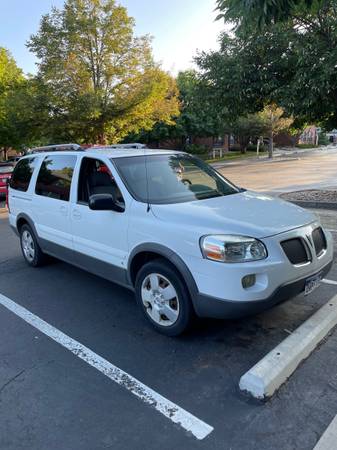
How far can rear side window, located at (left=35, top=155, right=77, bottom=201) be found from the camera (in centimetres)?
503

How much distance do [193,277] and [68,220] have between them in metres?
2.16

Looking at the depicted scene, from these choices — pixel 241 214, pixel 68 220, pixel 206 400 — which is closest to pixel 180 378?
pixel 206 400

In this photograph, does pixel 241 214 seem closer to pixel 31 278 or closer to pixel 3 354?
pixel 3 354

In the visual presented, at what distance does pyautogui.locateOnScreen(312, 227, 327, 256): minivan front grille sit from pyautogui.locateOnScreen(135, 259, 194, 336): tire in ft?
4.35

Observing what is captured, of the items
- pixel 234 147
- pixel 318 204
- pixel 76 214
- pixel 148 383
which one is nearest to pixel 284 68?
pixel 318 204

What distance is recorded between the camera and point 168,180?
439cm

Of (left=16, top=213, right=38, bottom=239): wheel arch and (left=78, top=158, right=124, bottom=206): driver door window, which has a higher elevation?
(left=78, top=158, right=124, bottom=206): driver door window

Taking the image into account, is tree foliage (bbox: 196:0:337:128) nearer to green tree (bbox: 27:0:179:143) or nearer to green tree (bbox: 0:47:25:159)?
green tree (bbox: 27:0:179:143)

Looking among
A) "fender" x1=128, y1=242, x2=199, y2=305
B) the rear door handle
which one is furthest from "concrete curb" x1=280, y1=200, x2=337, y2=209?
"fender" x1=128, y1=242, x2=199, y2=305

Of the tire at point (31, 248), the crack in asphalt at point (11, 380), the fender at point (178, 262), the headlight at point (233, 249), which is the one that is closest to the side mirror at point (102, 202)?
the fender at point (178, 262)

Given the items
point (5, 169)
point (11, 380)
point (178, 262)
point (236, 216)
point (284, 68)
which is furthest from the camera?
point (5, 169)

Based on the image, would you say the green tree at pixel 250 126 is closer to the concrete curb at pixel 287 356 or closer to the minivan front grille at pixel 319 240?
the minivan front grille at pixel 319 240

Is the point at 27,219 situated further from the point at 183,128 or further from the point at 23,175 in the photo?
the point at 183,128

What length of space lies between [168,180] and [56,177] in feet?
5.77
